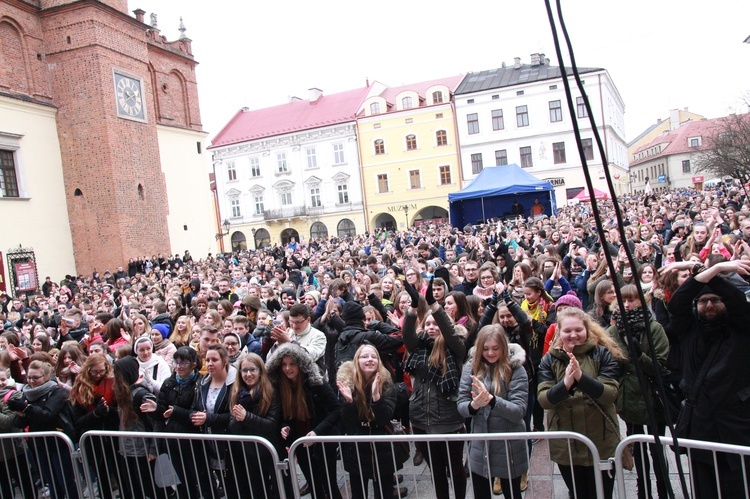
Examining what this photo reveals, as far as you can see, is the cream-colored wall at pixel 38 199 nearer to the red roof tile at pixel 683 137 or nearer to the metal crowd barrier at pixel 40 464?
the metal crowd barrier at pixel 40 464

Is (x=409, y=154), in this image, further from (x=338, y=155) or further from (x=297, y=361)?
(x=297, y=361)

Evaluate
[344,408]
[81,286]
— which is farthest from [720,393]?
[81,286]

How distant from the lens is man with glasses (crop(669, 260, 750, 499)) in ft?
10.1

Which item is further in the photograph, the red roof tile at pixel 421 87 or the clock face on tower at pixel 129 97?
the red roof tile at pixel 421 87

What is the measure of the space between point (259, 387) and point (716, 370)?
309 cm

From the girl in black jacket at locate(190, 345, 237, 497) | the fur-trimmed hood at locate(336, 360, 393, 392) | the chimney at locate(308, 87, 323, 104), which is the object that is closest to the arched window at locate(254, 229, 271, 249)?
the chimney at locate(308, 87, 323, 104)

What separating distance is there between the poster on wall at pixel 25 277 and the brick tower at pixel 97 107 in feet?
7.64

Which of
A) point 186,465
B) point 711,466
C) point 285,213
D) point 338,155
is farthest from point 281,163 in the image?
point 711,466

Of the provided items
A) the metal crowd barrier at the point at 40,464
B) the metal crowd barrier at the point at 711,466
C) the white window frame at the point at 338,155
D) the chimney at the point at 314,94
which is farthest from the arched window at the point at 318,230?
the metal crowd barrier at the point at 711,466

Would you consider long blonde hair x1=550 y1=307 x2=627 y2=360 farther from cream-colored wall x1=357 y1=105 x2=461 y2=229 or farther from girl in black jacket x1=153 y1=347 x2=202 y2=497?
cream-colored wall x1=357 y1=105 x2=461 y2=229

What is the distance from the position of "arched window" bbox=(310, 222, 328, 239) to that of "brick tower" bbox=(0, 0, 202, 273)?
19.9 meters

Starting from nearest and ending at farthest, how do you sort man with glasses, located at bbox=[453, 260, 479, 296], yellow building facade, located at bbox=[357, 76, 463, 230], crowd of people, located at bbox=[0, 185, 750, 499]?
1. crowd of people, located at bbox=[0, 185, 750, 499]
2. man with glasses, located at bbox=[453, 260, 479, 296]
3. yellow building facade, located at bbox=[357, 76, 463, 230]

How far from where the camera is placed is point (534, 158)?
134 feet

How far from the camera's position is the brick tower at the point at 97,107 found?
74.5 feet
